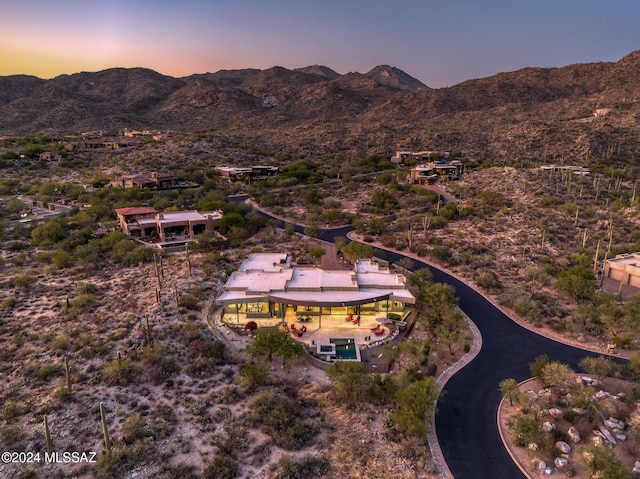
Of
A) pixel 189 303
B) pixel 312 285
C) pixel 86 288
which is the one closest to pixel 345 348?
pixel 312 285

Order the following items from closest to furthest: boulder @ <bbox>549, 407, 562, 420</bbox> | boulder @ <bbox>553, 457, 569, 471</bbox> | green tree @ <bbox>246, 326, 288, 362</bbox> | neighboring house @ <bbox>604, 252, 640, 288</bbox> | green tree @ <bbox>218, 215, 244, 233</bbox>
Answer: boulder @ <bbox>553, 457, 569, 471</bbox>, boulder @ <bbox>549, 407, 562, 420</bbox>, green tree @ <bbox>246, 326, 288, 362</bbox>, neighboring house @ <bbox>604, 252, 640, 288</bbox>, green tree @ <bbox>218, 215, 244, 233</bbox>

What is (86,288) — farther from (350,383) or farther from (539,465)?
(539,465)

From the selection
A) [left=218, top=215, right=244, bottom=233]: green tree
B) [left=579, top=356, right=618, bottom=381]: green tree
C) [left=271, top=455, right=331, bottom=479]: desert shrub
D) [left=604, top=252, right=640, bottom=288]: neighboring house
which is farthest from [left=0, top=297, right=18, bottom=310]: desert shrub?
[left=604, top=252, right=640, bottom=288]: neighboring house

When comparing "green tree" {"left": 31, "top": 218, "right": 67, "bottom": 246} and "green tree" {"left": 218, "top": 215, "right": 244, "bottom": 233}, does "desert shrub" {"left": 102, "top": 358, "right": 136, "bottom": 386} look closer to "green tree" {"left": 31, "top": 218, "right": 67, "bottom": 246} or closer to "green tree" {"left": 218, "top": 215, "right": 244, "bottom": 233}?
"green tree" {"left": 218, "top": 215, "right": 244, "bottom": 233}

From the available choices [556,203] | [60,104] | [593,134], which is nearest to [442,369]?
[556,203]

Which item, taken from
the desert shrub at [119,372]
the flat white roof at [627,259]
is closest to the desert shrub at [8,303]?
the desert shrub at [119,372]

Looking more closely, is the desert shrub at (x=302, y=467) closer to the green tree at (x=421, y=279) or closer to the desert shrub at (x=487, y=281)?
the green tree at (x=421, y=279)
